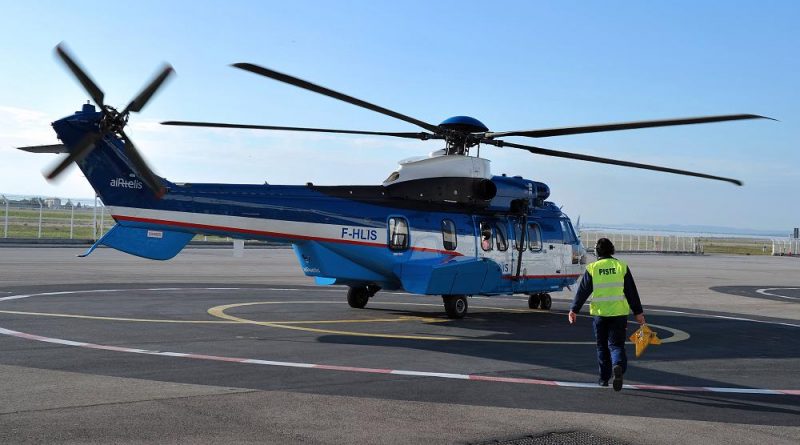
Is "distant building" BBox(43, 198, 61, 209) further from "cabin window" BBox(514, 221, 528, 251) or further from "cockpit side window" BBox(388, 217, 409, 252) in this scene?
"cabin window" BBox(514, 221, 528, 251)

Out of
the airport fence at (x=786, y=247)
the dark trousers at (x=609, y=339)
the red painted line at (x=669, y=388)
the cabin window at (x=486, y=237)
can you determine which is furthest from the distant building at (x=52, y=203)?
the airport fence at (x=786, y=247)

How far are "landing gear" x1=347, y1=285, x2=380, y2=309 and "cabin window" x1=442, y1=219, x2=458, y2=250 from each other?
2.46 metres

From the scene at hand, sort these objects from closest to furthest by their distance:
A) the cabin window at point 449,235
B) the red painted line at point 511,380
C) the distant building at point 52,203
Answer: the red painted line at point 511,380 → the cabin window at point 449,235 → the distant building at point 52,203

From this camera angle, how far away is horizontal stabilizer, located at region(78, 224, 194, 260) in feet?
50.4

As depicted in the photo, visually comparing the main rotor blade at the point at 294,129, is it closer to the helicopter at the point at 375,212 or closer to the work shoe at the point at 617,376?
the helicopter at the point at 375,212

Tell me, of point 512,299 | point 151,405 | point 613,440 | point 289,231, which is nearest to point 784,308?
point 512,299

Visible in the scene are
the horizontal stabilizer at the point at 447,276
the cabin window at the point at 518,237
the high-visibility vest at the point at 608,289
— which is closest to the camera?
the high-visibility vest at the point at 608,289

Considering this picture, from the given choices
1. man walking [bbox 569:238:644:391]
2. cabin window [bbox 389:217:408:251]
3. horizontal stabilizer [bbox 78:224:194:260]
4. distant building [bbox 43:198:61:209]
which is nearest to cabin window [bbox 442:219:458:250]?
cabin window [bbox 389:217:408:251]

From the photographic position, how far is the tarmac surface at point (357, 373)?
309 inches

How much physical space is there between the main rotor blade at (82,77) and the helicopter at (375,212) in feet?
0.06

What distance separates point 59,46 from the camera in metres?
13.5

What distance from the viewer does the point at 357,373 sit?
1086 cm

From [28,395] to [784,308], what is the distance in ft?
75.2

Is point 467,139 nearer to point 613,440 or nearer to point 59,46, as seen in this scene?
point 59,46
